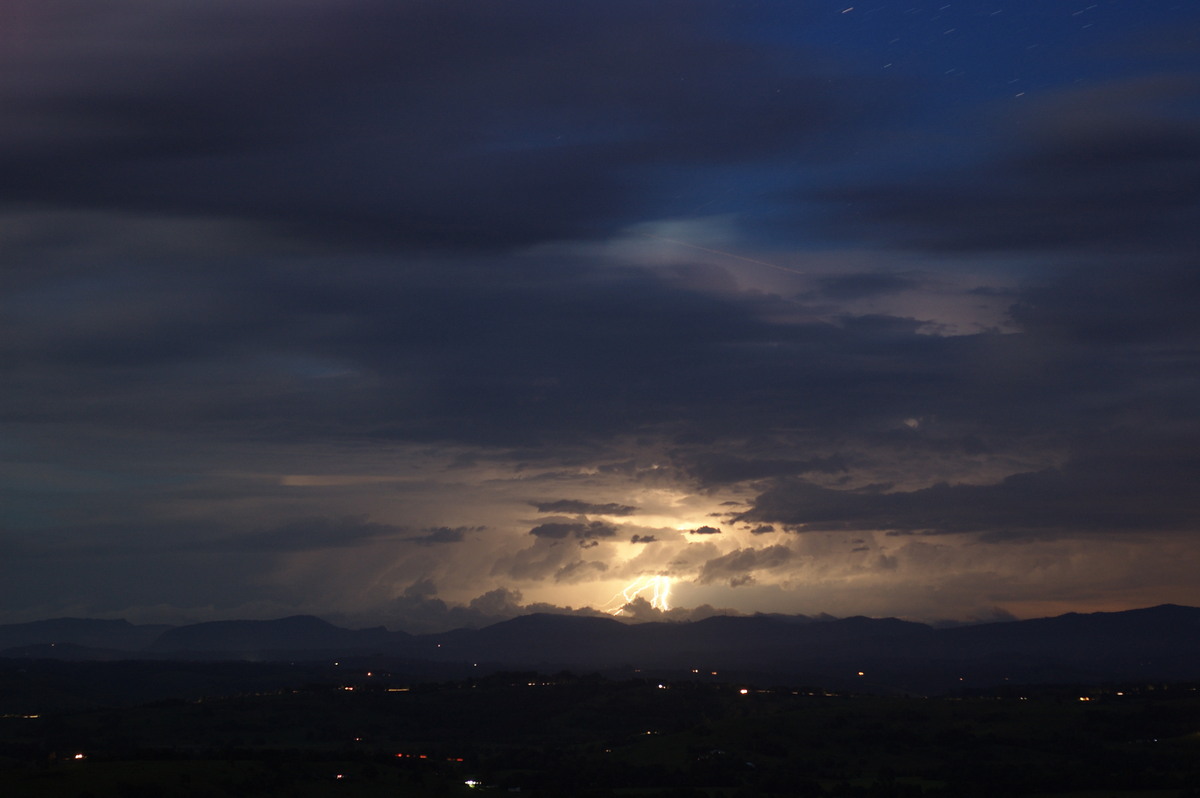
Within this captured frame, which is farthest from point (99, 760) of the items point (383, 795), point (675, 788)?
point (675, 788)

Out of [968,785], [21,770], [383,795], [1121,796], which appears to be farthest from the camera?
[968,785]

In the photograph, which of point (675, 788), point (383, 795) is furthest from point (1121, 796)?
point (383, 795)

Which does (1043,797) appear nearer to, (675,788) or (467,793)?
(675,788)

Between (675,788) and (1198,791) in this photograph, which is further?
(675,788)

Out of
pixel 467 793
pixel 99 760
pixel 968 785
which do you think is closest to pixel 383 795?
pixel 467 793

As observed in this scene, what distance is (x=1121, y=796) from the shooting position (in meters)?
186

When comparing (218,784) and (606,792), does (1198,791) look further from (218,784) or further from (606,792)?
(218,784)

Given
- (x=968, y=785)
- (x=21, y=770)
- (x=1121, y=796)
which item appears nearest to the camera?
(x=21, y=770)

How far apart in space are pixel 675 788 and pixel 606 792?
64.4ft

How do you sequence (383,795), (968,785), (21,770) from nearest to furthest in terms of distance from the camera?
1. (21,770)
2. (383,795)
3. (968,785)

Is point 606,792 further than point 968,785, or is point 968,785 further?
point 968,785

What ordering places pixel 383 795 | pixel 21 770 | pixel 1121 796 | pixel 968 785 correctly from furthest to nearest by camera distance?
pixel 968 785 < pixel 1121 796 < pixel 383 795 < pixel 21 770

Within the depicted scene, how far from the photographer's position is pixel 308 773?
7052 inches

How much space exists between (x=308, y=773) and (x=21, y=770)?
3723 cm
